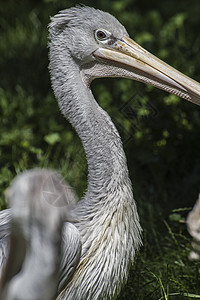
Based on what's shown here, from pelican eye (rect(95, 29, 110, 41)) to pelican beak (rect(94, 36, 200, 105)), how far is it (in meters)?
0.06

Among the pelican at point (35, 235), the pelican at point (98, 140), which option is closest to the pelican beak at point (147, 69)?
the pelican at point (98, 140)

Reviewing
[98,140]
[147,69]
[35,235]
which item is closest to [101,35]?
[147,69]

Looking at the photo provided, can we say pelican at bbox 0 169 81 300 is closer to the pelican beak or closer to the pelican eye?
the pelican beak

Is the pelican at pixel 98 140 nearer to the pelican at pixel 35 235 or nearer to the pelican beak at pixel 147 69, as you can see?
the pelican beak at pixel 147 69

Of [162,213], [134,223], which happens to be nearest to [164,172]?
[162,213]

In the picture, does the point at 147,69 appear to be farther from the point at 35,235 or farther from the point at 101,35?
the point at 35,235

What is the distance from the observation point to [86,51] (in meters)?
2.91

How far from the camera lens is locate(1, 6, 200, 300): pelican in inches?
104

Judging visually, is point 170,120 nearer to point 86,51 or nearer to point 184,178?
point 184,178

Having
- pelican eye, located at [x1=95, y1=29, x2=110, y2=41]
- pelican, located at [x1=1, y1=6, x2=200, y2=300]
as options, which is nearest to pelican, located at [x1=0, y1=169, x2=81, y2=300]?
pelican, located at [x1=1, y1=6, x2=200, y2=300]

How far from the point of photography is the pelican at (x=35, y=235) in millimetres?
1197

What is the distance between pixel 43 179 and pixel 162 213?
8.72 ft

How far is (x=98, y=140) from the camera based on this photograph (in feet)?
9.14

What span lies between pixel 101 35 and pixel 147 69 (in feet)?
1.06
